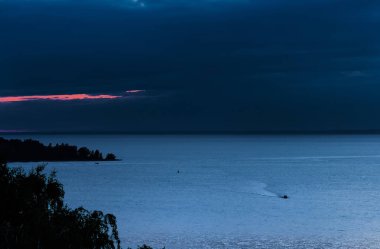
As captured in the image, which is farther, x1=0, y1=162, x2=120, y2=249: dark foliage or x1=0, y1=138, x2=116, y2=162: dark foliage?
x1=0, y1=138, x2=116, y2=162: dark foliage

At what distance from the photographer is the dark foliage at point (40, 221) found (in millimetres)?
25450

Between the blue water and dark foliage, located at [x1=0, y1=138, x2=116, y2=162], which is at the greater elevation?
dark foliage, located at [x1=0, y1=138, x2=116, y2=162]

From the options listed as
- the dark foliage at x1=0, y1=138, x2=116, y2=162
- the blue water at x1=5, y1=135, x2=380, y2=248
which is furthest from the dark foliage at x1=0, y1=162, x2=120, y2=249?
the dark foliage at x1=0, y1=138, x2=116, y2=162

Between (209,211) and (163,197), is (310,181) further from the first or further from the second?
(209,211)

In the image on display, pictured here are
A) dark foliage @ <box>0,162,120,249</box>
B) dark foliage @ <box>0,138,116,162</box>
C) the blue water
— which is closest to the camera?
dark foliage @ <box>0,162,120,249</box>

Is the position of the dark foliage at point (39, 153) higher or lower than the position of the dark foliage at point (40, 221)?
higher

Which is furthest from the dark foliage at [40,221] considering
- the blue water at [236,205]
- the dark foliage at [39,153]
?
the dark foliage at [39,153]

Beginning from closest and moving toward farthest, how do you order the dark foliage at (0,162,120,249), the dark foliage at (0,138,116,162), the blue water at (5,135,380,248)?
the dark foliage at (0,162,120,249) → the blue water at (5,135,380,248) → the dark foliage at (0,138,116,162)

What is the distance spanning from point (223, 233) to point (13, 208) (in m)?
32.9

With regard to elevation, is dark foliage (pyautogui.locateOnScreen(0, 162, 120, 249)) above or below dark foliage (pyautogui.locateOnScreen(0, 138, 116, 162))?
below

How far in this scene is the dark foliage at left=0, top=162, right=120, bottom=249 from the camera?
83.5ft

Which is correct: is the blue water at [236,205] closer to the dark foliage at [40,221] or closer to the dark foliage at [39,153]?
the dark foliage at [40,221]

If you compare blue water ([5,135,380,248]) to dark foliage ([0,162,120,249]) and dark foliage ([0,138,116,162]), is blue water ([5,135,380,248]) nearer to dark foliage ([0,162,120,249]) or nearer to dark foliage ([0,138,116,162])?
dark foliage ([0,162,120,249])

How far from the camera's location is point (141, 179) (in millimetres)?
Answer: 126562
